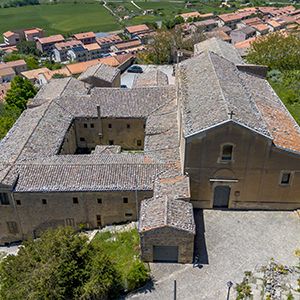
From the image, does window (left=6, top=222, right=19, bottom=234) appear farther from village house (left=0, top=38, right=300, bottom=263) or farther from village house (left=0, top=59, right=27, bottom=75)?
village house (left=0, top=59, right=27, bottom=75)

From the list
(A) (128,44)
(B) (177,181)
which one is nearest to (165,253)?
(B) (177,181)

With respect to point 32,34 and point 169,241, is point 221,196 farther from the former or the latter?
point 32,34

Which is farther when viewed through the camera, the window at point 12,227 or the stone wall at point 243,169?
the window at point 12,227

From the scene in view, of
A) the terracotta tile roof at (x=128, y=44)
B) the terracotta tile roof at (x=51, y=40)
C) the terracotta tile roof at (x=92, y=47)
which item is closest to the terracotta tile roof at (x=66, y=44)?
the terracotta tile roof at (x=92, y=47)

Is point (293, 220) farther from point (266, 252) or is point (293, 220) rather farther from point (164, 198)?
point (164, 198)

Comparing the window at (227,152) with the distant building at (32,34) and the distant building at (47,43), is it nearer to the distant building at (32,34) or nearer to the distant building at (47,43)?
the distant building at (47,43)

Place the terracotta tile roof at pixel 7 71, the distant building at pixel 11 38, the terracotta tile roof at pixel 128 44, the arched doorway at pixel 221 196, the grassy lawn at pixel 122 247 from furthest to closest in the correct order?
the distant building at pixel 11 38 → the terracotta tile roof at pixel 128 44 → the terracotta tile roof at pixel 7 71 → the arched doorway at pixel 221 196 → the grassy lawn at pixel 122 247
